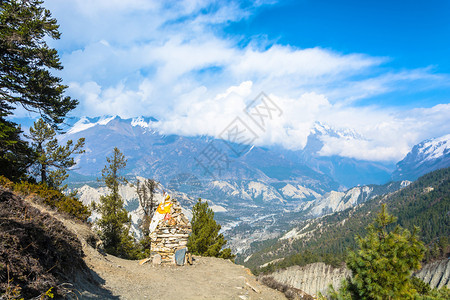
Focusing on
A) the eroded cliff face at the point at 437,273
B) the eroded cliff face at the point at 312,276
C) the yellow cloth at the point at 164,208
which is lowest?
the eroded cliff face at the point at 312,276

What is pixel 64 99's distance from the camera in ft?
59.6

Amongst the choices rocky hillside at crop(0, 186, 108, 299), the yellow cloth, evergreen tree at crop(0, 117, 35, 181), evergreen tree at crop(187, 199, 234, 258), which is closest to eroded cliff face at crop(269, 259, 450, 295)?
evergreen tree at crop(187, 199, 234, 258)

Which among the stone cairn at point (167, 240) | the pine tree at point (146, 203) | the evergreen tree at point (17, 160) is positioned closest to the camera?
the stone cairn at point (167, 240)

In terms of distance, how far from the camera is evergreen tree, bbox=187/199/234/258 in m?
24.0

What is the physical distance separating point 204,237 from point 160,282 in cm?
1220

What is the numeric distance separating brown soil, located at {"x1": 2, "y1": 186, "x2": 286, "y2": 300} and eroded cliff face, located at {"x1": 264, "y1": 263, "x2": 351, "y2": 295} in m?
90.6

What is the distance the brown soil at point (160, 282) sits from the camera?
32.3 ft

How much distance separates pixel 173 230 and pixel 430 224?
19436 cm

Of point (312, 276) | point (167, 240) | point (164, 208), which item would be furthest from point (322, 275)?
point (164, 208)

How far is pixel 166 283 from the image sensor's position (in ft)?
41.5

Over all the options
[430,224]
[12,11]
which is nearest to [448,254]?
[430,224]

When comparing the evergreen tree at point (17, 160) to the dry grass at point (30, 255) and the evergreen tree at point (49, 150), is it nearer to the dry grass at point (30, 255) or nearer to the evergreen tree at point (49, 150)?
the evergreen tree at point (49, 150)

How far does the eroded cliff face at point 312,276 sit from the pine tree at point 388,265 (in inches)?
3784

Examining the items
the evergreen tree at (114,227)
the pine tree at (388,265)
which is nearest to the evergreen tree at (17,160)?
the evergreen tree at (114,227)
